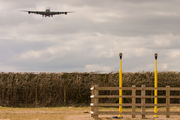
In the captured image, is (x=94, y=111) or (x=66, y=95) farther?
(x=66, y=95)

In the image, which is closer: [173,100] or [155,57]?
[155,57]

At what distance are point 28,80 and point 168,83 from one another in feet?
35.7

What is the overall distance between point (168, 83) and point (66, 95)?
7.97 m

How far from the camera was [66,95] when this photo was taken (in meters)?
22.6

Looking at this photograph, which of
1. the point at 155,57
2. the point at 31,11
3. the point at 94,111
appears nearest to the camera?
the point at 94,111

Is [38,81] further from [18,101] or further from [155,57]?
[155,57]

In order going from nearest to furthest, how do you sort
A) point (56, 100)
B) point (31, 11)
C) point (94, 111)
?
1. point (94, 111)
2. point (56, 100)
3. point (31, 11)

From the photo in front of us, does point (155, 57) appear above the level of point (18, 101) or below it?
above

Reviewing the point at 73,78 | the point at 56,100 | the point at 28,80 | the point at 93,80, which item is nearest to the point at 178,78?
the point at 93,80

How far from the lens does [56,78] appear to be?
22641 millimetres

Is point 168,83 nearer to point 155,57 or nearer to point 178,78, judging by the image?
point 178,78

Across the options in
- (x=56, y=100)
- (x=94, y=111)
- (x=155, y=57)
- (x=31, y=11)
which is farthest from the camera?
(x=31, y=11)

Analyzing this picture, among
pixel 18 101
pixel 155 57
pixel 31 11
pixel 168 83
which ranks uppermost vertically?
pixel 31 11

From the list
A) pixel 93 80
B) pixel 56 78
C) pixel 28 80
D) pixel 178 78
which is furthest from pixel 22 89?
pixel 178 78
